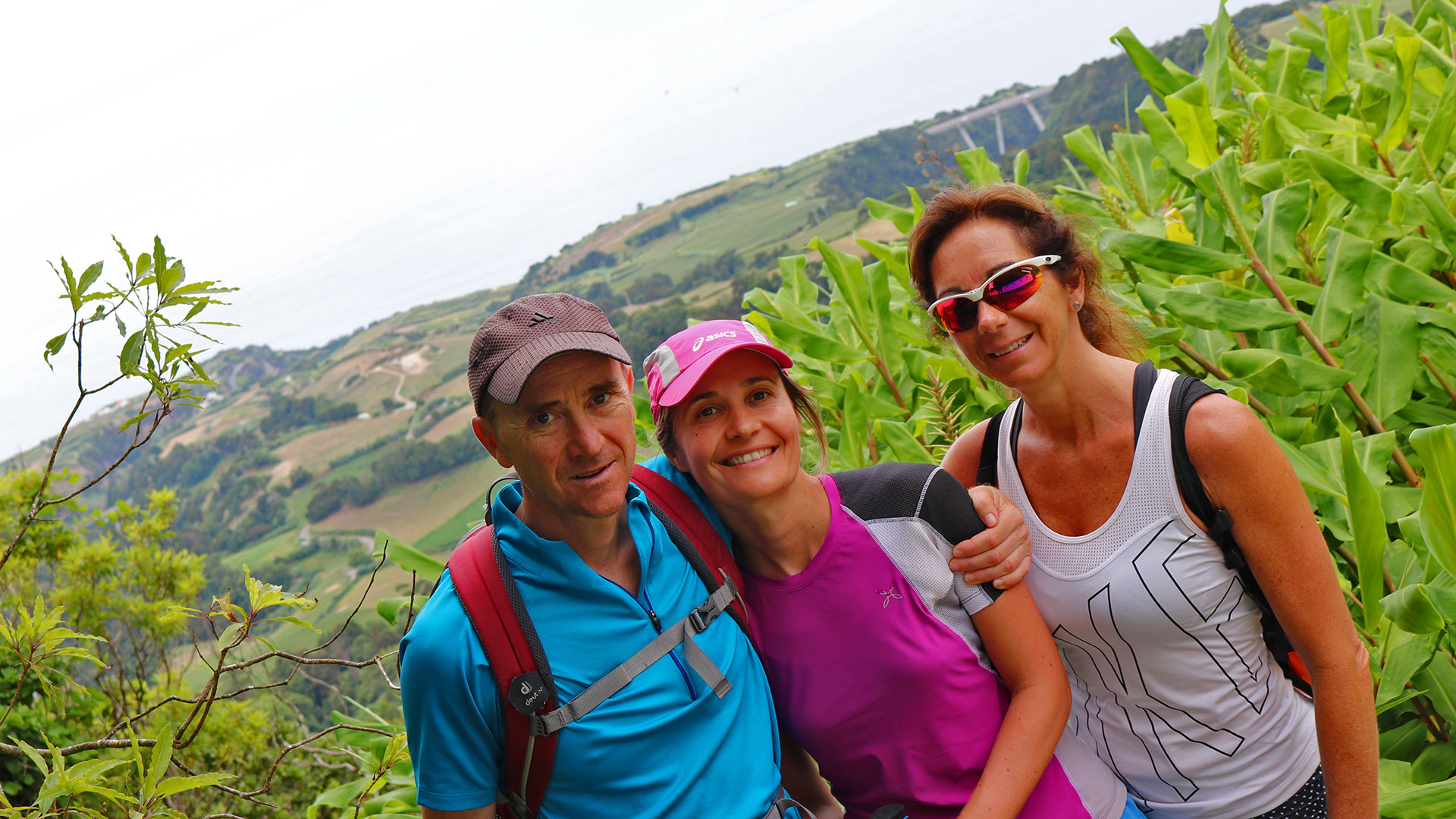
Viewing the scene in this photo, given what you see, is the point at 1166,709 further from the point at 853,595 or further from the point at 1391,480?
the point at 1391,480

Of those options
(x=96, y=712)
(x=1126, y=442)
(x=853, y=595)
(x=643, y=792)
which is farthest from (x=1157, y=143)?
(x=96, y=712)

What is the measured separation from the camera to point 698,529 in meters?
1.87

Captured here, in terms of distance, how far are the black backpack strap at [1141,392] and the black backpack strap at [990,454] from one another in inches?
13.7

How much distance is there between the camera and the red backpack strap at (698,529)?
180 centimetres

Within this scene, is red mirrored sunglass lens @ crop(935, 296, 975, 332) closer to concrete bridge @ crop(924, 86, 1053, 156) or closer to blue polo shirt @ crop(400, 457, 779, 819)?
blue polo shirt @ crop(400, 457, 779, 819)

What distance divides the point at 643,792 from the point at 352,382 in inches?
2546

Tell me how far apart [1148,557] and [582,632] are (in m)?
1.08

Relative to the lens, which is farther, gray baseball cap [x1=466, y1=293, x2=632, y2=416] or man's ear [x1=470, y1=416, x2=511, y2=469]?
man's ear [x1=470, y1=416, x2=511, y2=469]

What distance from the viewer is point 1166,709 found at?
1.71 metres

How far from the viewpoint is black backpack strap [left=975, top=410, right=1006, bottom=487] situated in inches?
77.1

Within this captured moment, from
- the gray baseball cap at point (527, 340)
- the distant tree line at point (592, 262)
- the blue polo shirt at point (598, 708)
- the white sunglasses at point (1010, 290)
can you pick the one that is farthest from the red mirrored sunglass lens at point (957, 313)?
the distant tree line at point (592, 262)

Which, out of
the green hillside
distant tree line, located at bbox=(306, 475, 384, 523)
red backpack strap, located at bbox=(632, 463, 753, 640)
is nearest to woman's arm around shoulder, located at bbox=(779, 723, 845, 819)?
red backpack strap, located at bbox=(632, 463, 753, 640)

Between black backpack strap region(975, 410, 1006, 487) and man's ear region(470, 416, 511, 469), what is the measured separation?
1.05 meters

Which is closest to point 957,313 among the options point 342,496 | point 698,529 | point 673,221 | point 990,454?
point 990,454
